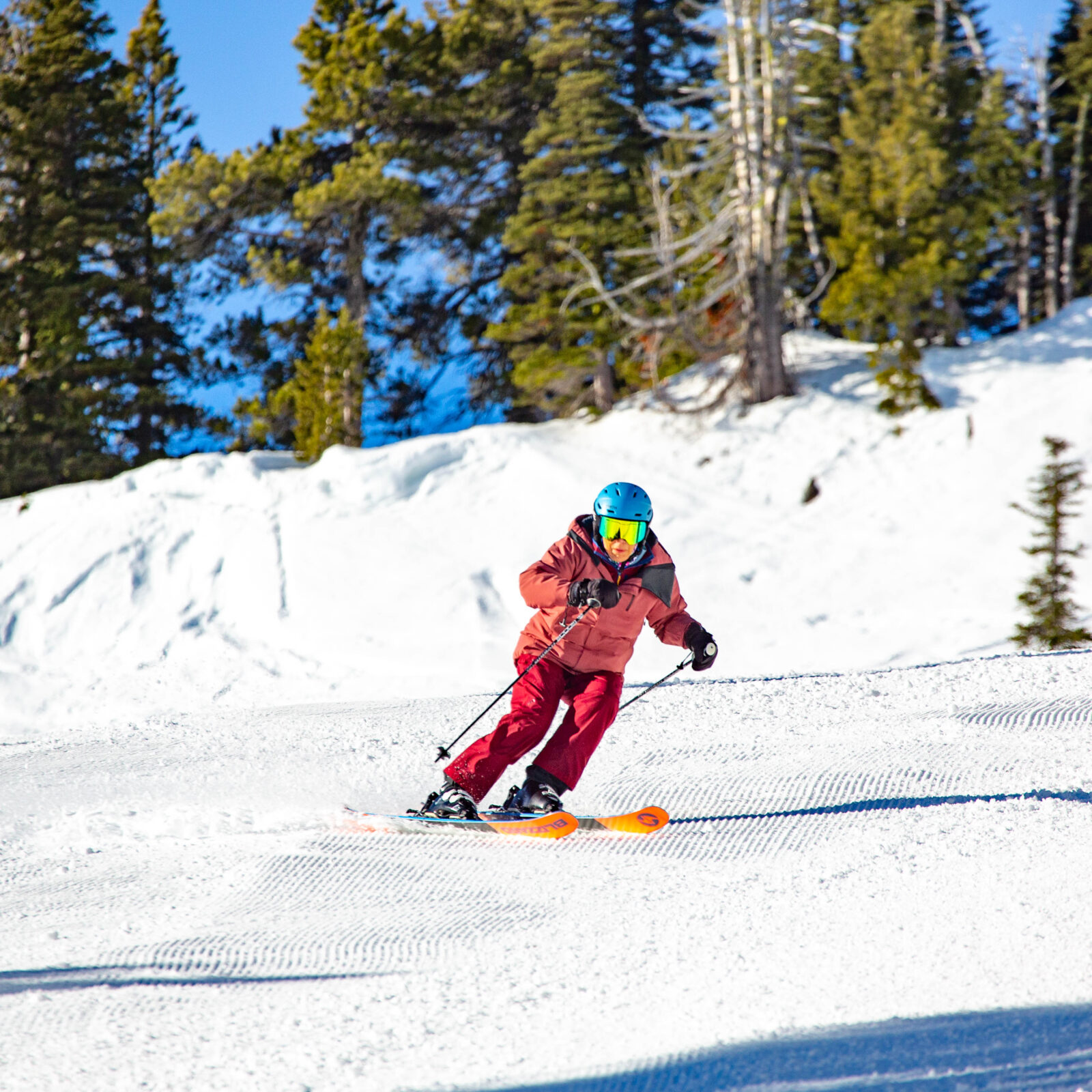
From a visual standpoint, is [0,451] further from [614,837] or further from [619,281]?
[614,837]

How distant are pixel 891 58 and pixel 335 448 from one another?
1339 centimetres

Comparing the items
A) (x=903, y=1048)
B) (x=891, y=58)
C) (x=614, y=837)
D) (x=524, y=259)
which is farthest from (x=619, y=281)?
(x=903, y=1048)

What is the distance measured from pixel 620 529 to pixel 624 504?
0.10m

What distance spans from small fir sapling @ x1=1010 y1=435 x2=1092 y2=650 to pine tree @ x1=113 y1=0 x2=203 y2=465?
17.6m

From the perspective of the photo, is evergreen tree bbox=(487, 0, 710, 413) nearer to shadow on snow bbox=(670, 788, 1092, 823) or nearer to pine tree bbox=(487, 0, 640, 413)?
pine tree bbox=(487, 0, 640, 413)

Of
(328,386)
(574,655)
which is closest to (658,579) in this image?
(574,655)

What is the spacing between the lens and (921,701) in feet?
19.3

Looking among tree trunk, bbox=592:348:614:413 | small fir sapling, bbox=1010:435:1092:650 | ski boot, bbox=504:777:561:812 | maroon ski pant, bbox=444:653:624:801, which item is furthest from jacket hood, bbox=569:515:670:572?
tree trunk, bbox=592:348:614:413

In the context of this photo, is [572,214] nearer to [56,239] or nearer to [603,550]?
[56,239]

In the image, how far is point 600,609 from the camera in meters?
→ 4.10

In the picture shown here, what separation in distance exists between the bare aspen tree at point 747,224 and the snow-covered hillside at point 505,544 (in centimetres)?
110

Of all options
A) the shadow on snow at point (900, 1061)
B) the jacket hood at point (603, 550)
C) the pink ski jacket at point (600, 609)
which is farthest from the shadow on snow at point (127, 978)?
the jacket hood at point (603, 550)

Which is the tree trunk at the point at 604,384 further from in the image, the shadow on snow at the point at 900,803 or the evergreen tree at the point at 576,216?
the shadow on snow at the point at 900,803

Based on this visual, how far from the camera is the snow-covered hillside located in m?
11.7
